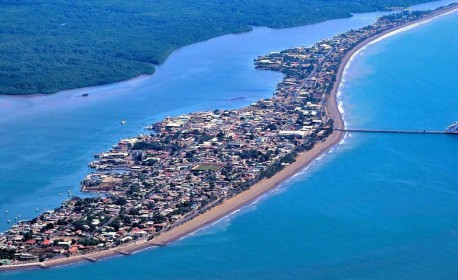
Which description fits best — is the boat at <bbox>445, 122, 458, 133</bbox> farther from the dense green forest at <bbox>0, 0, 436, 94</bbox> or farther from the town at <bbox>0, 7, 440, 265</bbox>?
the dense green forest at <bbox>0, 0, 436, 94</bbox>

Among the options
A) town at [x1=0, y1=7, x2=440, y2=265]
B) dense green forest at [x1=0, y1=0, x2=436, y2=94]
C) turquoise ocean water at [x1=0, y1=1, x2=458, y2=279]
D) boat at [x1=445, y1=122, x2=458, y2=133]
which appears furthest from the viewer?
dense green forest at [x1=0, y1=0, x2=436, y2=94]

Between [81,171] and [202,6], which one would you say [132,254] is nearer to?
[81,171]

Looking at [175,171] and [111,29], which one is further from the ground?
[111,29]

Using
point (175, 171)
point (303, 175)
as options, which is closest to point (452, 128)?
point (303, 175)

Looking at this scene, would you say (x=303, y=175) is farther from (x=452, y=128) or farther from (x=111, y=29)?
(x=111, y=29)

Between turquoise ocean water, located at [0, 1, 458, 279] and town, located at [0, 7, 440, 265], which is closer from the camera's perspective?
turquoise ocean water, located at [0, 1, 458, 279]

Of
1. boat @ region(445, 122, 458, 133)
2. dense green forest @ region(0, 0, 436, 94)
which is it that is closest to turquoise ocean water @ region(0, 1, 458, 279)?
boat @ region(445, 122, 458, 133)

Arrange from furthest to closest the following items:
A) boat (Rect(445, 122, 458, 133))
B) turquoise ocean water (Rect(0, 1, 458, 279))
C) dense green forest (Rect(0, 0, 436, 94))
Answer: dense green forest (Rect(0, 0, 436, 94))
boat (Rect(445, 122, 458, 133))
turquoise ocean water (Rect(0, 1, 458, 279))

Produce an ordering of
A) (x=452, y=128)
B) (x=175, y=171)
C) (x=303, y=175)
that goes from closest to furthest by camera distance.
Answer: (x=303, y=175) < (x=175, y=171) < (x=452, y=128)
